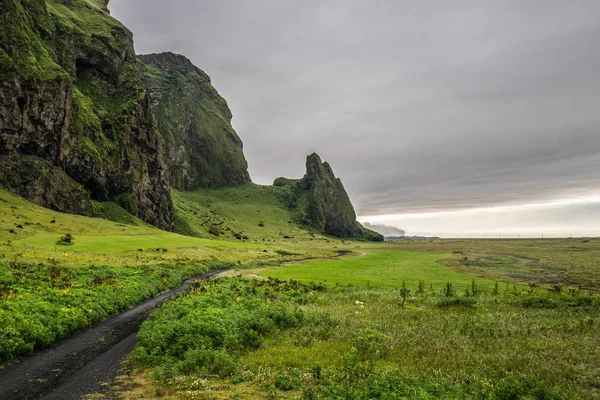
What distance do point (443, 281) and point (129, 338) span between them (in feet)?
146

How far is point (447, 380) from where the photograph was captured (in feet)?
41.2

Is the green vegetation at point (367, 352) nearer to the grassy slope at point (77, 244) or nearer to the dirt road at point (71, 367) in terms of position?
the dirt road at point (71, 367)

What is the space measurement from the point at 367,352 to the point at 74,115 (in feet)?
469

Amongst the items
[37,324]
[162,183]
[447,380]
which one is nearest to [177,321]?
[37,324]

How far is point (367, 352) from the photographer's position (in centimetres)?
1616

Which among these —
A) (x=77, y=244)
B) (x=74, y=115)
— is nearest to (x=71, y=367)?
(x=77, y=244)

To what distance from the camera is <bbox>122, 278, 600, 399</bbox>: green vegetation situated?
12.1m

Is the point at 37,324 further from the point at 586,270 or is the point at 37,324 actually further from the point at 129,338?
the point at 586,270

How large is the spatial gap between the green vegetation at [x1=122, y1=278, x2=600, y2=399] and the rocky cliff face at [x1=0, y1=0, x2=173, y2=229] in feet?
359

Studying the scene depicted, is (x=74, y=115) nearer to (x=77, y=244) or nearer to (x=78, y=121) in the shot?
(x=78, y=121)

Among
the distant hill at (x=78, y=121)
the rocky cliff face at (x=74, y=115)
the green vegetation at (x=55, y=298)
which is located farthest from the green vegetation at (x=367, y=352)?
the rocky cliff face at (x=74, y=115)

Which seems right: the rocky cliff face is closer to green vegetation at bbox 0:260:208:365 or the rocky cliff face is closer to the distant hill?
the distant hill

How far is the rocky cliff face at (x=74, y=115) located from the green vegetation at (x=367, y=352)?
109m

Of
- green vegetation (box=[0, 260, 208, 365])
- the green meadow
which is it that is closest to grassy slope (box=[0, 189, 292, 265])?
green vegetation (box=[0, 260, 208, 365])
